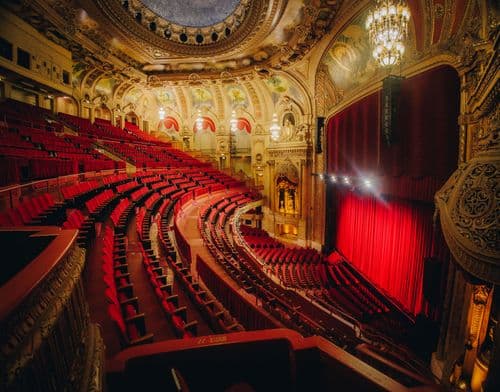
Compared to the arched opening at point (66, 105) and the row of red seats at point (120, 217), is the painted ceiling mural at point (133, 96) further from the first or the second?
the row of red seats at point (120, 217)

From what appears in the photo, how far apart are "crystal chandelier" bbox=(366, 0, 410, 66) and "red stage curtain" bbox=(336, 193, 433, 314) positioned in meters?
2.54

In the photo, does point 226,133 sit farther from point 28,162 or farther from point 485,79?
point 485,79

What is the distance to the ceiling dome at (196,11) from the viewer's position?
920 centimetres

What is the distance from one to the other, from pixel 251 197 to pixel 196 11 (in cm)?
732

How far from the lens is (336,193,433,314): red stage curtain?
456cm

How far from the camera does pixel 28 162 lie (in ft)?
12.8

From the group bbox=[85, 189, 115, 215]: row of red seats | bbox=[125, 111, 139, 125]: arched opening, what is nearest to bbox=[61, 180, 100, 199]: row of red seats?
bbox=[85, 189, 115, 215]: row of red seats

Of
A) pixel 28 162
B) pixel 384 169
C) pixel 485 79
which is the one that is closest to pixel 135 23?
pixel 28 162

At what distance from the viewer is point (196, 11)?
965 cm

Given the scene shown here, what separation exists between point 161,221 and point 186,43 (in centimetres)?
733

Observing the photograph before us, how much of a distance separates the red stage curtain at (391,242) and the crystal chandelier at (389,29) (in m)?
2.54

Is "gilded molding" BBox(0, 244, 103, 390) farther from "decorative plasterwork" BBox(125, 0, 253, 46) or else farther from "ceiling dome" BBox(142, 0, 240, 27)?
"ceiling dome" BBox(142, 0, 240, 27)

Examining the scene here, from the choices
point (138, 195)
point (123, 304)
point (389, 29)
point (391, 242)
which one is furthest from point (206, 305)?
point (391, 242)

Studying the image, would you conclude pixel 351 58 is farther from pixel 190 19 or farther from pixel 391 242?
pixel 190 19
